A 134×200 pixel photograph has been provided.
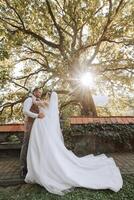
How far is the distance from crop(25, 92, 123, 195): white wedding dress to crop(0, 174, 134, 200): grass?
97 mm

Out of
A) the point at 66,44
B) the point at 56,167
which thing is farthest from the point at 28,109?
the point at 66,44

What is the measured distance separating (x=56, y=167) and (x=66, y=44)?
8360 millimetres

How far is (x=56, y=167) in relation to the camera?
4.66 meters

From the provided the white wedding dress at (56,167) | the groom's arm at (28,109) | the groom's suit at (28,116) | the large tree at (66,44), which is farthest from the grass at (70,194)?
the large tree at (66,44)

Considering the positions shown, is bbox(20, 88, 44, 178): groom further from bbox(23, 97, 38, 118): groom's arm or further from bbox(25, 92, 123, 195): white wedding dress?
bbox(25, 92, 123, 195): white wedding dress

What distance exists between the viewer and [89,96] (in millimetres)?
12812

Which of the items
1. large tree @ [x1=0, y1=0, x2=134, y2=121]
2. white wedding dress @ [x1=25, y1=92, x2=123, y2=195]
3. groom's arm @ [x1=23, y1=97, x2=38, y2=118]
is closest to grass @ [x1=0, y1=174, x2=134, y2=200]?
white wedding dress @ [x1=25, y1=92, x2=123, y2=195]

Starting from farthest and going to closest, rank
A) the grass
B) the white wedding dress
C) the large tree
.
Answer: the large tree
the white wedding dress
the grass

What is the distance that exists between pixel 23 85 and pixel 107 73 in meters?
4.84

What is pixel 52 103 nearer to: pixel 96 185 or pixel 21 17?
pixel 96 185

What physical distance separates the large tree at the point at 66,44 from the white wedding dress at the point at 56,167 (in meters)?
5.45

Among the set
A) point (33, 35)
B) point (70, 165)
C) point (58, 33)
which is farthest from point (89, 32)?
point (70, 165)

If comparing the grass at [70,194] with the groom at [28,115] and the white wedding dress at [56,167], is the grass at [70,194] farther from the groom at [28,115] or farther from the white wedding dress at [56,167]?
the groom at [28,115]

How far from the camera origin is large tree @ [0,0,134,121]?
10.9 m
